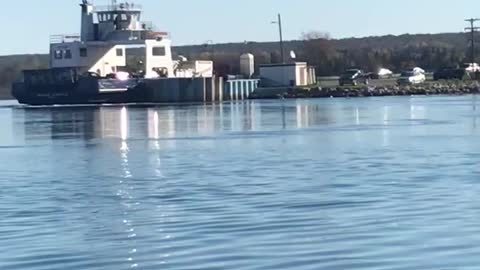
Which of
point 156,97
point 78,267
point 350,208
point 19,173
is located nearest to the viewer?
point 78,267

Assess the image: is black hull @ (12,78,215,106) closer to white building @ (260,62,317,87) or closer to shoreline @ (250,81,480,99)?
shoreline @ (250,81,480,99)

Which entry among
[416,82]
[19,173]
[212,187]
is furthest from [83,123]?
[416,82]

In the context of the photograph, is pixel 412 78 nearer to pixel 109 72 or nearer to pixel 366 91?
pixel 366 91

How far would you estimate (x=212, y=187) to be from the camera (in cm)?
2242

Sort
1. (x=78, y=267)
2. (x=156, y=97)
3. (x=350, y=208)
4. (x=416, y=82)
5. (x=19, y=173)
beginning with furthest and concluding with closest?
(x=416, y=82), (x=156, y=97), (x=19, y=173), (x=350, y=208), (x=78, y=267)

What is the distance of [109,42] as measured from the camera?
8781 cm

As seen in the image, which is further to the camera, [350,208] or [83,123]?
[83,123]

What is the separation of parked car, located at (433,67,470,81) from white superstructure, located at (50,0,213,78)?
2588 centimetres

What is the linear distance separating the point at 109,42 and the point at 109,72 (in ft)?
9.40

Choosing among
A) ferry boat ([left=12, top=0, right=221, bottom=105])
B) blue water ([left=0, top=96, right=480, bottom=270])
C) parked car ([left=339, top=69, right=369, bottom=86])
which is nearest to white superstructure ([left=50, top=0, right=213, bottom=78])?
ferry boat ([left=12, top=0, right=221, bottom=105])

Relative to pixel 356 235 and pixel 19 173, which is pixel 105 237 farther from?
pixel 19 173

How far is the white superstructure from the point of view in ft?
289

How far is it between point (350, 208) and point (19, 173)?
11448mm

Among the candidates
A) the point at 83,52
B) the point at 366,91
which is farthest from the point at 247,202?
the point at 366,91
